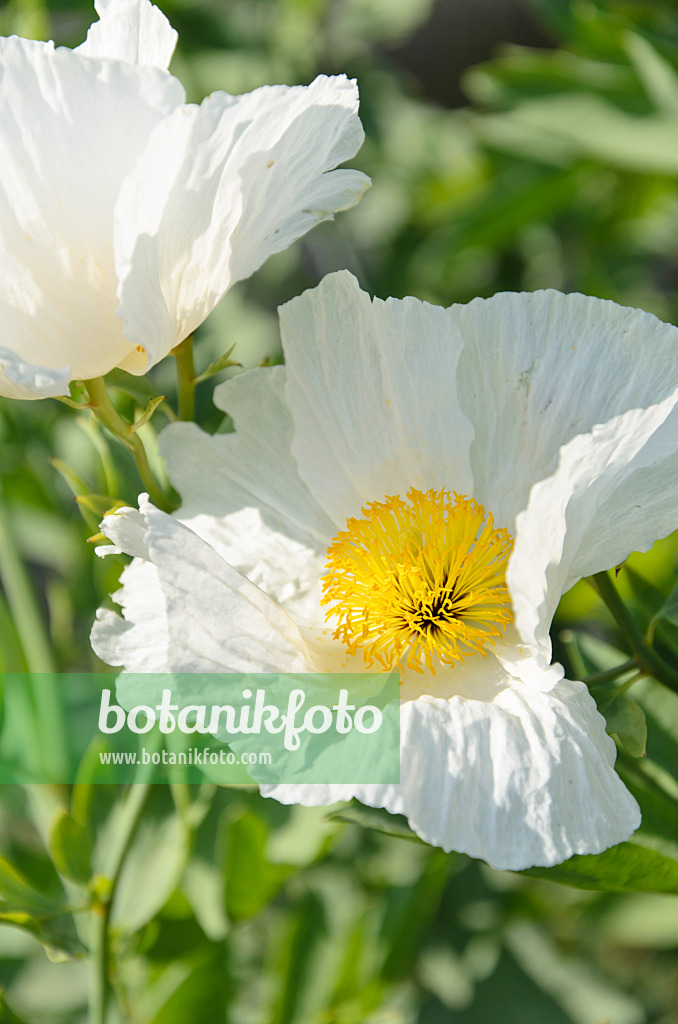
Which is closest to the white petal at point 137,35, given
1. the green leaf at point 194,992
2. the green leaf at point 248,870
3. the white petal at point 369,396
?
the white petal at point 369,396

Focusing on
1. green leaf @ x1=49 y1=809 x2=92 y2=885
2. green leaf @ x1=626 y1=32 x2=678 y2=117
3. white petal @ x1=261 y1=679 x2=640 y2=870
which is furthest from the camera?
green leaf @ x1=626 y1=32 x2=678 y2=117

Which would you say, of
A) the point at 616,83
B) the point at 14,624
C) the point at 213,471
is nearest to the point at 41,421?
the point at 14,624

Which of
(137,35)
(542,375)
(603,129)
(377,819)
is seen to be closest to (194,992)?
(377,819)

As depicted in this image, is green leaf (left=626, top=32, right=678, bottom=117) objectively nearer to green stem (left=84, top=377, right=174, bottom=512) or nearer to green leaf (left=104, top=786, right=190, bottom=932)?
green stem (left=84, top=377, right=174, bottom=512)

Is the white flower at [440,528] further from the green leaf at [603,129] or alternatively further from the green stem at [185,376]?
the green leaf at [603,129]

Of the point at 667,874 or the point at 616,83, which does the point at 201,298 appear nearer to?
the point at 667,874

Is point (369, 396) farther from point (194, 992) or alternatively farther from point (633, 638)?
point (194, 992)

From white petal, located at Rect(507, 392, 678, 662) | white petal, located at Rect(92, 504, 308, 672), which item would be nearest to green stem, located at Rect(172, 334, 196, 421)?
white petal, located at Rect(92, 504, 308, 672)

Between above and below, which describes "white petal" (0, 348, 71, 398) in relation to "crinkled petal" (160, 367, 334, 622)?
above
